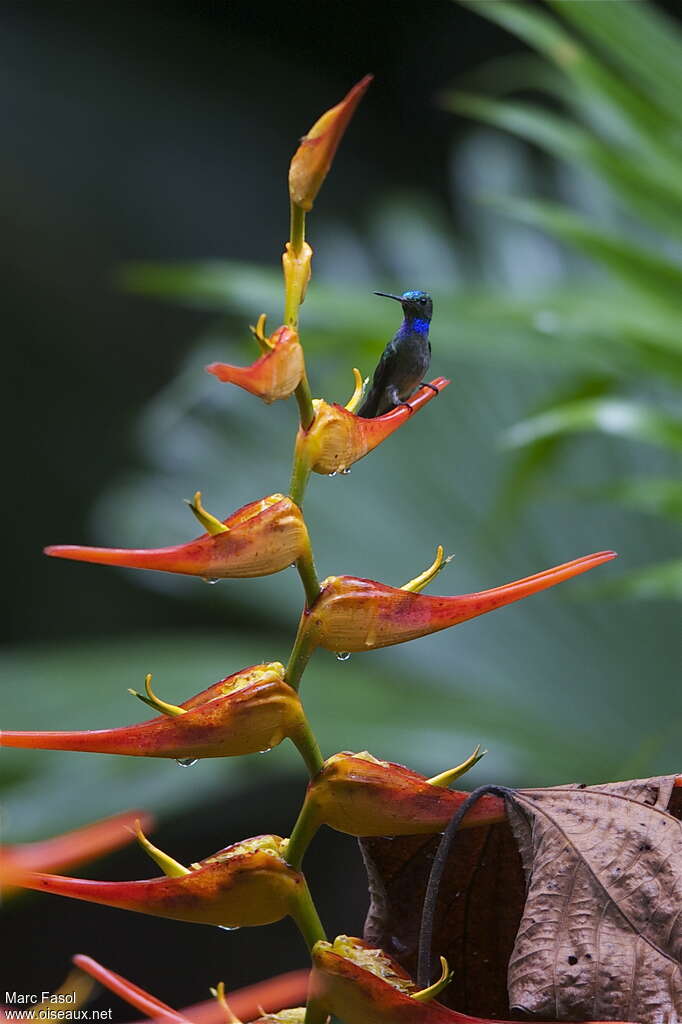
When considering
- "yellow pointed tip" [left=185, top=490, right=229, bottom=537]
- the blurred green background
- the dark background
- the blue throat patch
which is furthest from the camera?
the dark background

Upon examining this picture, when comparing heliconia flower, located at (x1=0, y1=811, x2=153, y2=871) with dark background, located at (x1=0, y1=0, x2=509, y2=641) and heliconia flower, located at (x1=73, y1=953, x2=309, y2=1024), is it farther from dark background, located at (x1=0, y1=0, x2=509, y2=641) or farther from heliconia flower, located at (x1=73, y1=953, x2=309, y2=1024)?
dark background, located at (x1=0, y1=0, x2=509, y2=641)

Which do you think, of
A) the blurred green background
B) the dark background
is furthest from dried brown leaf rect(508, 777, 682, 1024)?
the dark background

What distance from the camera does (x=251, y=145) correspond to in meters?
2.87

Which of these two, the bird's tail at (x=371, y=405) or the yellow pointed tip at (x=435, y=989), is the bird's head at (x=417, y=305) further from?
the yellow pointed tip at (x=435, y=989)

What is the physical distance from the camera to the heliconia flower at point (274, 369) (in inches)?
7.8

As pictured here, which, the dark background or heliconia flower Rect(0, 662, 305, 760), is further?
the dark background

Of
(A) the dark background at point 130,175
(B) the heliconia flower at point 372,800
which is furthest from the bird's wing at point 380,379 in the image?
(A) the dark background at point 130,175

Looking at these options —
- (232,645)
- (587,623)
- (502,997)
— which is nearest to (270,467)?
(232,645)

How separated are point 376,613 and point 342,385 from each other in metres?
0.92

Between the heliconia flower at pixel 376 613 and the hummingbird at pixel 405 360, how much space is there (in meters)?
0.08

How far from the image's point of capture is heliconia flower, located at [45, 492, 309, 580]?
0.65 feet

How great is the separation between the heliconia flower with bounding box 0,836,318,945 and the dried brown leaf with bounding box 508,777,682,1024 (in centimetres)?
5

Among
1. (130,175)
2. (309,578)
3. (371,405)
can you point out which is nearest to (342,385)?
(371,405)

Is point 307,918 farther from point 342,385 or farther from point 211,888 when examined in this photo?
point 342,385
